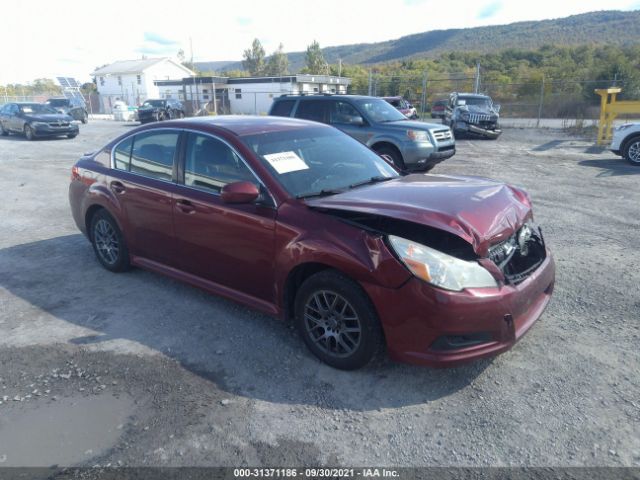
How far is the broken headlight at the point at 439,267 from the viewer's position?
2.92 metres

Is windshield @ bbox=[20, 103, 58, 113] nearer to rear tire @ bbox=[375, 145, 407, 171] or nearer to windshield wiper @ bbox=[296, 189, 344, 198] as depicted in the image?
rear tire @ bbox=[375, 145, 407, 171]

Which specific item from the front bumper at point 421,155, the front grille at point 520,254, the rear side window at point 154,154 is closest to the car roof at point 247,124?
the rear side window at point 154,154

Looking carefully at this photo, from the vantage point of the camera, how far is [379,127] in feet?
34.1

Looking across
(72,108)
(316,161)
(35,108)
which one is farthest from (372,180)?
(72,108)

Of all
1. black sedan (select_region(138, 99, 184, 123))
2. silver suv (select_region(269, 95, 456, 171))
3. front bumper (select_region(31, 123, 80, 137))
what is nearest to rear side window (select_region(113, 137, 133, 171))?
silver suv (select_region(269, 95, 456, 171))

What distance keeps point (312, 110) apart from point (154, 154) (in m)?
6.74

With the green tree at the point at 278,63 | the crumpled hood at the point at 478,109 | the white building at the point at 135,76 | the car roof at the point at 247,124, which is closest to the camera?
the car roof at the point at 247,124

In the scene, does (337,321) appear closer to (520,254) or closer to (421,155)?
(520,254)

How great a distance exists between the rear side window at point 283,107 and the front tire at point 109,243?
21.5 ft

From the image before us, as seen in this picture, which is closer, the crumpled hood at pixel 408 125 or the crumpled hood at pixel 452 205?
the crumpled hood at pixel 452 205

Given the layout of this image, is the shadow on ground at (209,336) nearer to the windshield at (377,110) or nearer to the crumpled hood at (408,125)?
the crumpled hood at (408,125)

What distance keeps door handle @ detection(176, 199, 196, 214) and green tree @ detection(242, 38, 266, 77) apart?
86.4 meters

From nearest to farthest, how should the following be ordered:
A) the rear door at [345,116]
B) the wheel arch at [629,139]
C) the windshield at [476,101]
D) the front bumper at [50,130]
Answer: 1. the rear door at [345,116]
2. the wheel arch at [629,139]
3. the front bumper at [50,130]
4. the windshield at [476,101]

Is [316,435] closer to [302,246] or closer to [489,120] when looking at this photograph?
[302,246]
